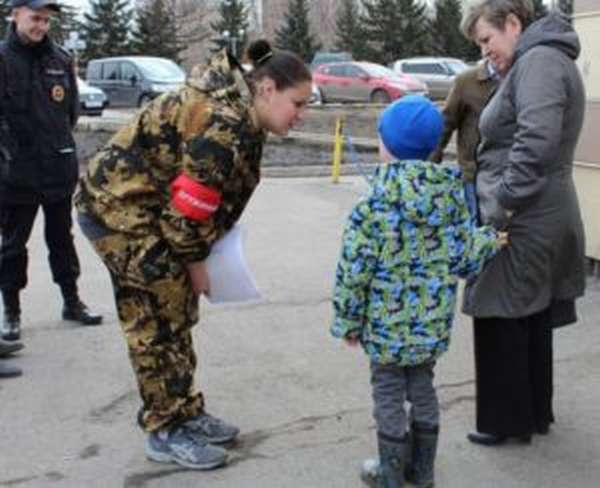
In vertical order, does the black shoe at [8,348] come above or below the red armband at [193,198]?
below

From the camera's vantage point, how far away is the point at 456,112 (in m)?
5.24

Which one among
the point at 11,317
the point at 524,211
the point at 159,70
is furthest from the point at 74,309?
the point at 159,70

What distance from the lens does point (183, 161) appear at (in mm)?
3203

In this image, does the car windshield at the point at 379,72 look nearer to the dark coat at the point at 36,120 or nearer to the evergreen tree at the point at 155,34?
the evergreen tree at the point at 155,34

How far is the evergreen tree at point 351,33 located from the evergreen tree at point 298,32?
1.87 metres

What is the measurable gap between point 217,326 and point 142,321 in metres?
2.05

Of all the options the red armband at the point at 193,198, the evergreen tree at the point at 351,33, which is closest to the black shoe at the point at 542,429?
the red armband at the point at 193,198

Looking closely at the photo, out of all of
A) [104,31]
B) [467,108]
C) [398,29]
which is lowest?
[467,108]

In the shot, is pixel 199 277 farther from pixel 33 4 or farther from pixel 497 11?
pixel 33 4

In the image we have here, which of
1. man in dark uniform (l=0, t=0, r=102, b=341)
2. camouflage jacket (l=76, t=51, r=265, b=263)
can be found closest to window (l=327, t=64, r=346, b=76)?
man in dark uniform (l=0, t=0, r=102, b=341)

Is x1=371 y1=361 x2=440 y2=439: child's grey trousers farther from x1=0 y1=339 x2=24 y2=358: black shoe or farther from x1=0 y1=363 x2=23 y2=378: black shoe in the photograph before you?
x1=0 y1=339 x2=24 y2=358: black shoe

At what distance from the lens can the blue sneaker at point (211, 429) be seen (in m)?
3.81

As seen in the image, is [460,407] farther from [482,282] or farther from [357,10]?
[357,10]

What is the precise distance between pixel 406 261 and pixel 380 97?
1100 inches
